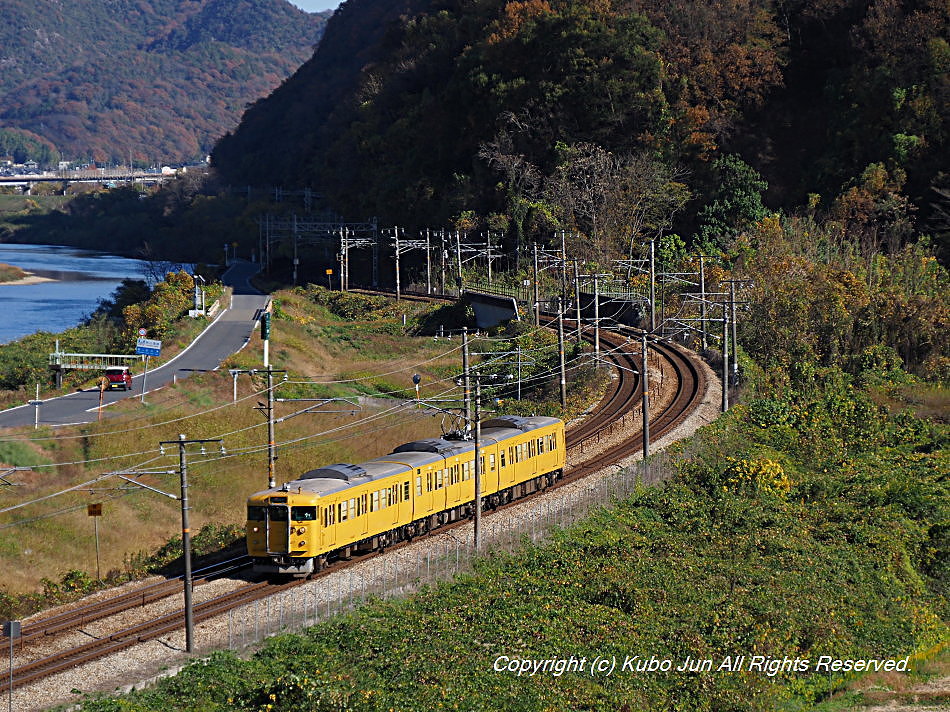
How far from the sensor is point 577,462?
5159 cm

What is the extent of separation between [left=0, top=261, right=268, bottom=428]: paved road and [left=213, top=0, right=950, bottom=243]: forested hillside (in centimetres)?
2934

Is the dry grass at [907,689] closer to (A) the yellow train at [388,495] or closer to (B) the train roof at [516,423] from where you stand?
(A) the yellow train at [388,495]

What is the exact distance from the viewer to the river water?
119812 mm

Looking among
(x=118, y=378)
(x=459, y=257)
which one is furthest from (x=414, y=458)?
(x=459, y=257)

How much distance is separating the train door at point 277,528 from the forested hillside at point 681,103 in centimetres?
6953

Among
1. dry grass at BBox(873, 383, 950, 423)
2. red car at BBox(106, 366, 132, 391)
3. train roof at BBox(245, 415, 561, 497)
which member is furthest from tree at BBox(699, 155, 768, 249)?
train roof at BBox(245, 415, 561, 497)

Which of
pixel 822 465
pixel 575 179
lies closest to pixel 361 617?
pixel 822 465

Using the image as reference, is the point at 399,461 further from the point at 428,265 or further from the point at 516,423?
the point at 428,265

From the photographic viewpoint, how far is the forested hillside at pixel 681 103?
320 ft

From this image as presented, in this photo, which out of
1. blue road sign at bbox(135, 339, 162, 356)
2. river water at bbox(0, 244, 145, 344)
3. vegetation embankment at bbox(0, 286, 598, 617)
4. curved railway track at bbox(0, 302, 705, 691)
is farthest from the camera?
river water at bbox(0, 244, 145, 344)

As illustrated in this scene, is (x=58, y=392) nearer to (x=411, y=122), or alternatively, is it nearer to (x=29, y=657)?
(x=29, y=657)

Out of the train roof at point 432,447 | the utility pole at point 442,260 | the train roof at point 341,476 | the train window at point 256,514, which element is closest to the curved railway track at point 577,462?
the train window at point 256,514

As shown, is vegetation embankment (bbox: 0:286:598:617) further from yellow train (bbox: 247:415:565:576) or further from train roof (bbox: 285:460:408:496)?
train roof (bbox: 285:460:408:496)

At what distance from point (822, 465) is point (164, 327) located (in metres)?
37.6
